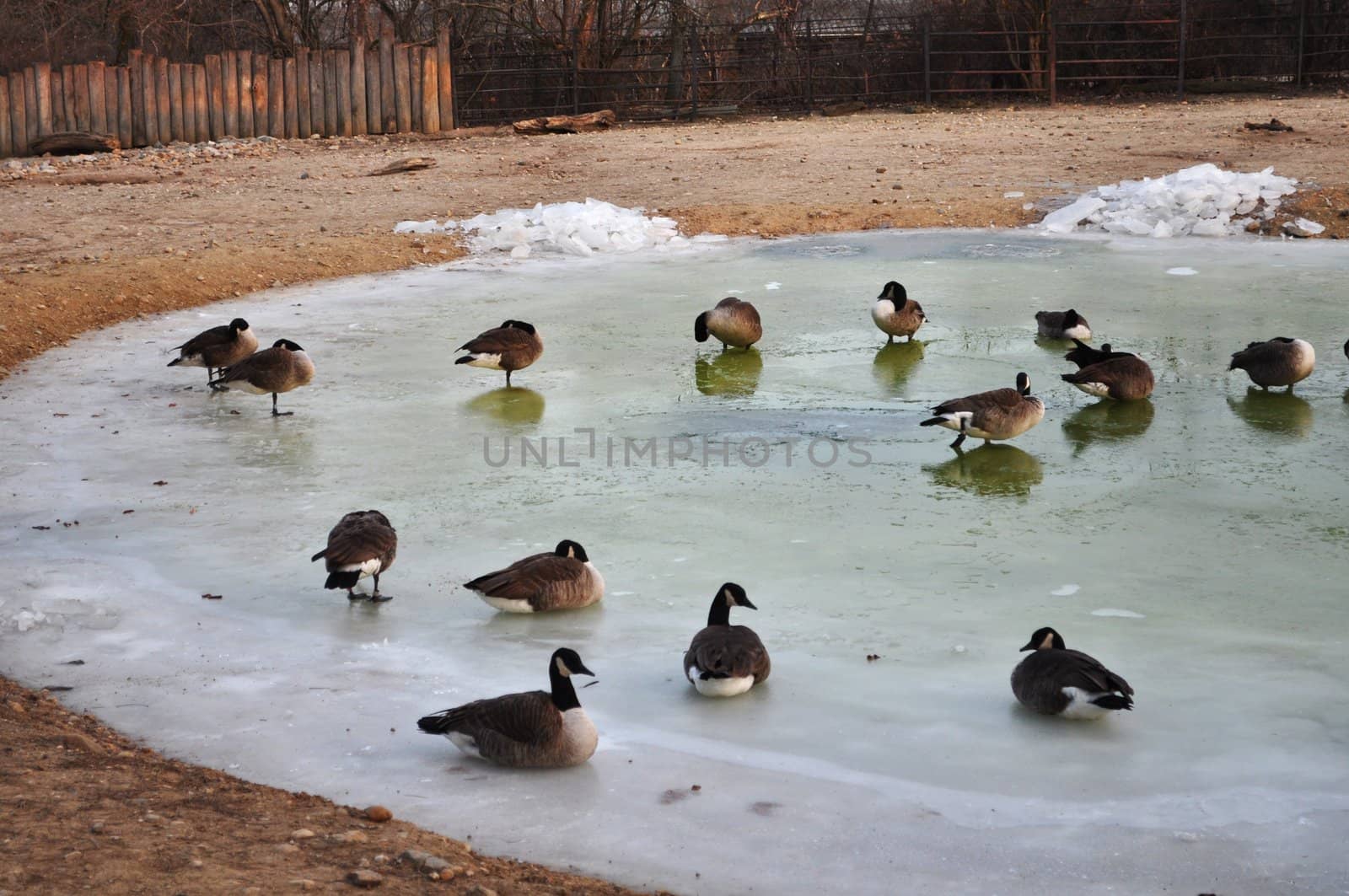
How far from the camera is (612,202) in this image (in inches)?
755

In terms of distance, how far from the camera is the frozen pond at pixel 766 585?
15.9 feet

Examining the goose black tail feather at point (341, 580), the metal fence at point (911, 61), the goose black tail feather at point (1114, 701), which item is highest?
the metal fence at point (911, 61)

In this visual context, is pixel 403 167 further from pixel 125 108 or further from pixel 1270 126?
pixel 1270 126

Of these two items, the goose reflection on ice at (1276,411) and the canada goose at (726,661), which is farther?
the goose reflection on ice at (1276,411)

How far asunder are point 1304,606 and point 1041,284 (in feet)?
27.1

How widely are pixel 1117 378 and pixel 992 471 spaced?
1.69m

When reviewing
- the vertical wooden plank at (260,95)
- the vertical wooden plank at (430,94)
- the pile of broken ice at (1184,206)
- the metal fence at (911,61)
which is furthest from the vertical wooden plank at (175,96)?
the pile of broken ice at (1184,206)

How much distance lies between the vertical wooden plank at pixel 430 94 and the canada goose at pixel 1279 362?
19363 mm

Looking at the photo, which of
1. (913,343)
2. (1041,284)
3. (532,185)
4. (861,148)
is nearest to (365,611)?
(913,343)

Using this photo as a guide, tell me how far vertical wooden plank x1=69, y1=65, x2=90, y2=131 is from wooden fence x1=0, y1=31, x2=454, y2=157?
15mm

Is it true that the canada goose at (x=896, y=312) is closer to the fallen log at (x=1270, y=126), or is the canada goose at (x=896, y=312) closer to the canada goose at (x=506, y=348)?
the canada goose at (x=506, y=348)

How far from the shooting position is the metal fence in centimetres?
2862

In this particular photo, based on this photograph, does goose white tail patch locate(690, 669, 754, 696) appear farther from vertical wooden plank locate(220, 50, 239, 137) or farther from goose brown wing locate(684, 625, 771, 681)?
vertical wooden plank locate(220, 50, 239, 137)

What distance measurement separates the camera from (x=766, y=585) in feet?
23.2
